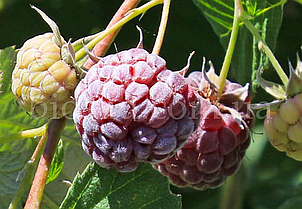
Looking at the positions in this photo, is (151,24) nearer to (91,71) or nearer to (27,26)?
(27,26)

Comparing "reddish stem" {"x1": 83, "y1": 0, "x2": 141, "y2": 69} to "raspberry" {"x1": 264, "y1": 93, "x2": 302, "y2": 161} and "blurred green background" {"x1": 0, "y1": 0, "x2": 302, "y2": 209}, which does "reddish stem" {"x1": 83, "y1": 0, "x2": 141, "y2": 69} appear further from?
"blurred green background" {"x1": 0, "y1": 0, "x2": 302, "y2": 209}

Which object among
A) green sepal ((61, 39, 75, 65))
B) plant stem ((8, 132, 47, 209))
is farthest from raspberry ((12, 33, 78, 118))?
plant stem ((8, 132, 47, 209))

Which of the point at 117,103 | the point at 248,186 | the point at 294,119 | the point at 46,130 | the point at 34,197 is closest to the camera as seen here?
the point at 117,103

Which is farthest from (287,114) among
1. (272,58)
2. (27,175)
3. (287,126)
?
(27,175)

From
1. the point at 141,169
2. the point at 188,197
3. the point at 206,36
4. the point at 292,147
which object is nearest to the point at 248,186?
the point at 188,197

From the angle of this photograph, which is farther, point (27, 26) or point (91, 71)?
point (27, 26)

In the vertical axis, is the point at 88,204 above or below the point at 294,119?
below

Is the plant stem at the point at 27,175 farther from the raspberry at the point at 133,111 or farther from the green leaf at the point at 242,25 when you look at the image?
the green leaf at the point at 242,25
